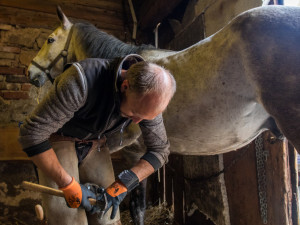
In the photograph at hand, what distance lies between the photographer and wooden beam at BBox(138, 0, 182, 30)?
3.40m

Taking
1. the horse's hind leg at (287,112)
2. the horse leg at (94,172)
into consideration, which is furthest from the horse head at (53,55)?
the horse's hind leg at (287,112)

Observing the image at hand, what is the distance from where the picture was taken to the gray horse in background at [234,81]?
1098mm

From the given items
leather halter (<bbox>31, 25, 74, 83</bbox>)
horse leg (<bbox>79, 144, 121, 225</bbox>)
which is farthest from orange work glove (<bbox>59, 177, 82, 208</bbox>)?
leather halter (<bbox>31, 25, 74, 83</bbox>)

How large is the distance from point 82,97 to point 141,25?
3.54 m

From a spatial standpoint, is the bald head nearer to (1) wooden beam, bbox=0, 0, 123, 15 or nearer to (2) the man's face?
(2) the man's face

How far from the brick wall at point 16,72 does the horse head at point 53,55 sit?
3.50 feet

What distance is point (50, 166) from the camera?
1.10 m

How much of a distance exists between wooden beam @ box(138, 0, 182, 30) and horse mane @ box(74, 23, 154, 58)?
1651 millimetres

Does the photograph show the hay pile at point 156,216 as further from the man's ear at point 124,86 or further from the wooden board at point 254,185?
the man's ear at point 124,86

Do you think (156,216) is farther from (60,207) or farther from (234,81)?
(234,81)

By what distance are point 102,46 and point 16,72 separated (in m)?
2.23

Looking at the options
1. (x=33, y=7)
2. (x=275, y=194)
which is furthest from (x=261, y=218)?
(x=33, y=7)

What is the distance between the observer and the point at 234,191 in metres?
2.28

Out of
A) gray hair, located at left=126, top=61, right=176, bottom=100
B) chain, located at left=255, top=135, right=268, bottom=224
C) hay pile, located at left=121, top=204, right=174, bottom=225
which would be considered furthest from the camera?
hay pile, located at left=121, top=204, right=174, bottom=225
